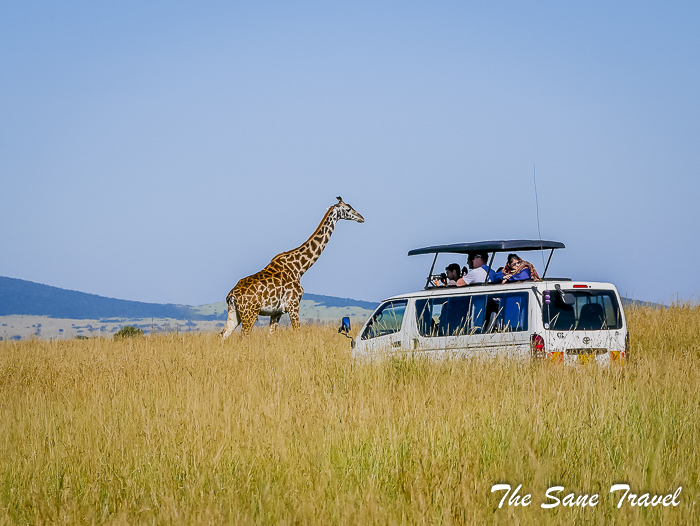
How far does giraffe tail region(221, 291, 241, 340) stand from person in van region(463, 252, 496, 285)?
7.69 metres

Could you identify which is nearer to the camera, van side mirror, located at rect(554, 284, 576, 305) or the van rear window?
van side mirror, located at rect(554, 284, 576, 305)

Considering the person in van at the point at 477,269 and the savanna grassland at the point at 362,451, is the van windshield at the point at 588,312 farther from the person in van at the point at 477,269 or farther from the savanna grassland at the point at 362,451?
the person in van at the point at 477,269

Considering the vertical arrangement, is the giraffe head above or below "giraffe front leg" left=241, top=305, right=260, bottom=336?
above

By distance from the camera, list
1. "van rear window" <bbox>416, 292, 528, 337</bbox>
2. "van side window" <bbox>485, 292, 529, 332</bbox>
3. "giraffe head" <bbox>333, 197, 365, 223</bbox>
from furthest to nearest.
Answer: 1. "giraffe head" <bbox>333, 197, 365, 223</bbox>
2. "van rear window" <bbox>416, 292, 528, 337</bbox>
3. "van side window" <bbox>485, 292, 529, 332</bbox>

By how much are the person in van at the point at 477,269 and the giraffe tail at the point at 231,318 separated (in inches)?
303

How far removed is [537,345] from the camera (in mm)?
8188

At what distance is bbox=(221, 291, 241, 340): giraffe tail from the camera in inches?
669

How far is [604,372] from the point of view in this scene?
8.01m

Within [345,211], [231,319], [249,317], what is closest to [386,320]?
[249,317]

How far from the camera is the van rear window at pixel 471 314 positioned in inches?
335

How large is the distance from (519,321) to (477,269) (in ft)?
7.29

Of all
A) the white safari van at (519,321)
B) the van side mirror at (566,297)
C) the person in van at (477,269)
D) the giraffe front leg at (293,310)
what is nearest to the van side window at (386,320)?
the white safari van at (519,321)

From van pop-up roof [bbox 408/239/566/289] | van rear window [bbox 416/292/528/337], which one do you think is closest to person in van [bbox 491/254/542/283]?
van pop-up roof [bbox 408/239/566/289]

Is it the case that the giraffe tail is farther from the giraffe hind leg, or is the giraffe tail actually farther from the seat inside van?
the seat inside van
